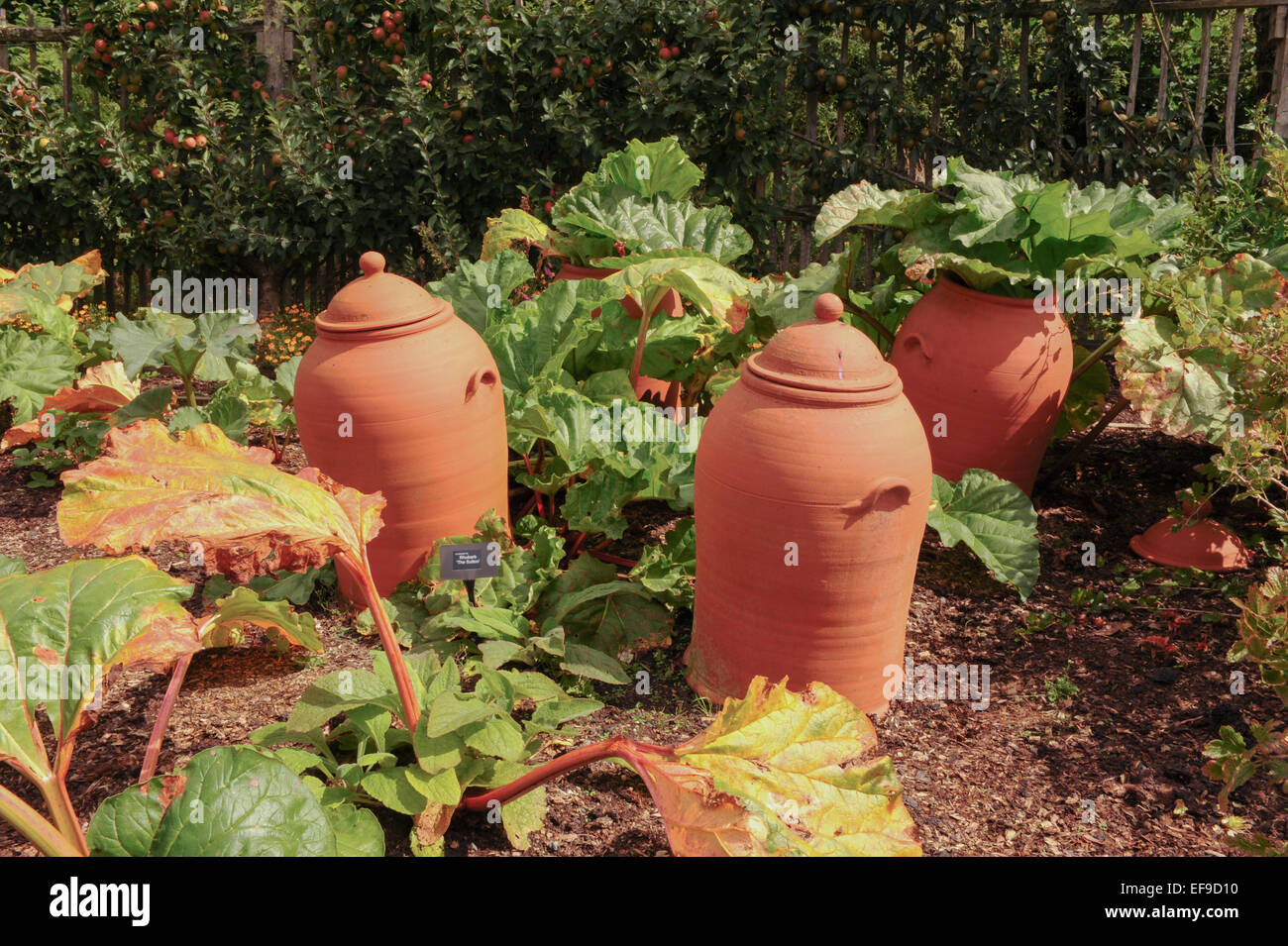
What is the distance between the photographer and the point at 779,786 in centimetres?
210

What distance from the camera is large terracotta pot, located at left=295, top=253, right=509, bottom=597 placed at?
10.8ft

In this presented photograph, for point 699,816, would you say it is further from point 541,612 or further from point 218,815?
point 541,612

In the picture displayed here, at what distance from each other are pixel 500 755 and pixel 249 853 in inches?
25.7

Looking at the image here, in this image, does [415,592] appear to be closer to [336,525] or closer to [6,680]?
[336,525]

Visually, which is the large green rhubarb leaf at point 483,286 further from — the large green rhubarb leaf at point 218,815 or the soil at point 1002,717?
the large green rhubarb leaf at point 218,815

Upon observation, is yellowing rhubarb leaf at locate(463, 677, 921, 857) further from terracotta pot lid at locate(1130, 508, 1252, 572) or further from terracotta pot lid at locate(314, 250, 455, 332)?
terracotta pot lid at locate(1130, 508, 1252, 572)

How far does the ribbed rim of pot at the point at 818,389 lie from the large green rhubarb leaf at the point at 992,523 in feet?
2.42

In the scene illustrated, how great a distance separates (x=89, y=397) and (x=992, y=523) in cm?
346

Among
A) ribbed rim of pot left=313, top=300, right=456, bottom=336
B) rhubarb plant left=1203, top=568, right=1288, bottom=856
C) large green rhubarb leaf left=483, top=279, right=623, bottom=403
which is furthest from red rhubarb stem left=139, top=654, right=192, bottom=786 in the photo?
rhubarb plant left=1203, top=568, right=1288, bottom=856

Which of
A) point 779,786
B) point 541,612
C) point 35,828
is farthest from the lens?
point 541,612

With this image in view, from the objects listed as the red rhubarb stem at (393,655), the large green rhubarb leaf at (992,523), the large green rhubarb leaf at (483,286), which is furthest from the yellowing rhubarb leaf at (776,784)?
the large green rhubarb leaf at (483,286)

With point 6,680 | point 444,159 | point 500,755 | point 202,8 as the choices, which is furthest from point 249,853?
point 202,8

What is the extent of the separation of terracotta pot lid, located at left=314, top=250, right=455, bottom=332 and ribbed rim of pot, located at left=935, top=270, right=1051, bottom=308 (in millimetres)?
1816

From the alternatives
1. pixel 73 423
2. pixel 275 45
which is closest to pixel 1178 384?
pixel 73 423
